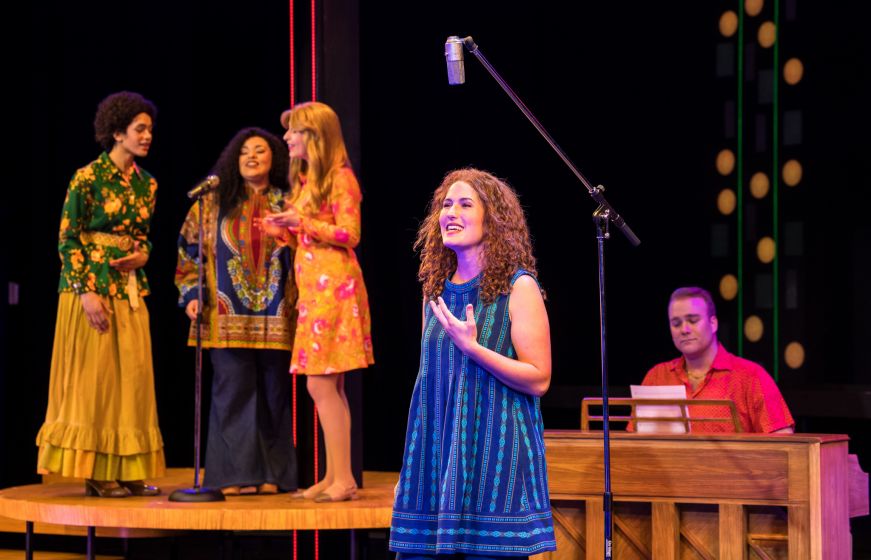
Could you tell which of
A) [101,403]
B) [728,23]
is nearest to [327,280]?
[101,403]

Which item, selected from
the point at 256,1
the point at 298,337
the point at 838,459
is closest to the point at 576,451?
the point at 838,459

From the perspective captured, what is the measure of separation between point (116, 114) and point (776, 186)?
10.1ft

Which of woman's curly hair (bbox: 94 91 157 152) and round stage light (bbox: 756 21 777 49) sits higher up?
round stage light (bbox: 756 21 777 49)

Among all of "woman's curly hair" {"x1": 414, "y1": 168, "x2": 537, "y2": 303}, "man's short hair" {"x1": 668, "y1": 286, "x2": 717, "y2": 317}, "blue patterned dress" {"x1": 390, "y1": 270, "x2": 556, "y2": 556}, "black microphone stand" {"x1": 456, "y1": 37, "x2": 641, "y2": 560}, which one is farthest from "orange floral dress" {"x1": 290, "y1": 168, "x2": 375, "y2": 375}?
"blue patterned dress" {"x1": 390, "y1": 270, "x2": 556, "y2": 556}

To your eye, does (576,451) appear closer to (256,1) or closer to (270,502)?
(270,502)

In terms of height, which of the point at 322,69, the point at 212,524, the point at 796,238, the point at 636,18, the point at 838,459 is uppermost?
the point at 636,18

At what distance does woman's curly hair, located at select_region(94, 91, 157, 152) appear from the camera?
5406 millimetres

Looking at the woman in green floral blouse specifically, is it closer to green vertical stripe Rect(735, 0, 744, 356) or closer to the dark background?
the dark background

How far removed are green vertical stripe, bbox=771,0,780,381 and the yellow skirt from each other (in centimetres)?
288

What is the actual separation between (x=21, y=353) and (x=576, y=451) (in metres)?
4.32

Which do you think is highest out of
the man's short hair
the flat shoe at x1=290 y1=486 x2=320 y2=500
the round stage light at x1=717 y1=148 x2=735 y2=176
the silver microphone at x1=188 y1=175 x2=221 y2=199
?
the round stage light at x1=717 y1=148 x2=735 y2=176

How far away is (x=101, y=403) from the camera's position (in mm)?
5312

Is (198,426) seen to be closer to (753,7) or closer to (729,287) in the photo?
(729,287)

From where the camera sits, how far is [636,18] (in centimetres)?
611
